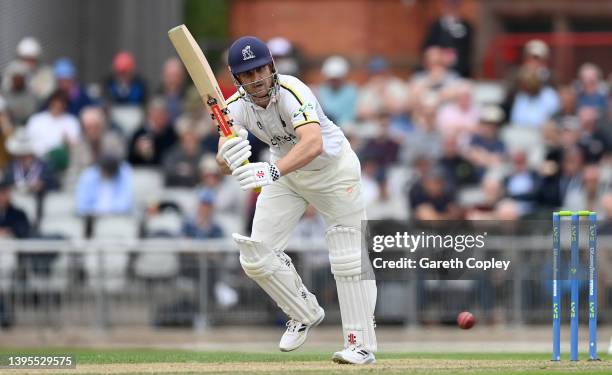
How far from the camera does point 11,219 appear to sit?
1611 centimetres

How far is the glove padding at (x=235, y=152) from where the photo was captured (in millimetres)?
9891

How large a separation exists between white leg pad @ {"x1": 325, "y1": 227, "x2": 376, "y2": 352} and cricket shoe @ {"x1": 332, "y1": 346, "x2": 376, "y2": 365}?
4 cm

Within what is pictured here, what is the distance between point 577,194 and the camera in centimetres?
1644

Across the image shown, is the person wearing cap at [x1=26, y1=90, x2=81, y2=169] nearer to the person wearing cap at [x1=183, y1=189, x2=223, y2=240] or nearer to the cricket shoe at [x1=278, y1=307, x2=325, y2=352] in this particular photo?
the person wearing cap at [x1=183, y1=189, x2=223, y2=240]

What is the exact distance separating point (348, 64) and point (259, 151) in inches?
184

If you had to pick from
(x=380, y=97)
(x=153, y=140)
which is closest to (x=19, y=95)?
(x=153, y=140)

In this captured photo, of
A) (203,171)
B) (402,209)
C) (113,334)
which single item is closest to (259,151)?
(203,171)

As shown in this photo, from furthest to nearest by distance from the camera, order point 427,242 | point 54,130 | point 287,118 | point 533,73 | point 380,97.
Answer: point 380,97
point 533,73
point 54,130
point 427,242
point 287,118

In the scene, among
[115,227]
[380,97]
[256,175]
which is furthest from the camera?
[380,97]

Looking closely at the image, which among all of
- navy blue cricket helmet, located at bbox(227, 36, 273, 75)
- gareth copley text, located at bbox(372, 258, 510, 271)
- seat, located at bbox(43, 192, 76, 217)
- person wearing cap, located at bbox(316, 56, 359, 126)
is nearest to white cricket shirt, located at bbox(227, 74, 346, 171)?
navy blue cricket helmet, located at bbox(227, 36, 273, 75)

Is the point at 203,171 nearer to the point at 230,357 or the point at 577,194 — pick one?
the point at 577,194

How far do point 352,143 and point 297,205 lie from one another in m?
6.67

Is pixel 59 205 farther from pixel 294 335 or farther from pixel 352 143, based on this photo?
pixel 294 335

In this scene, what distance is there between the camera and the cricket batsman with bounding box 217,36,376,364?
10023 mm
